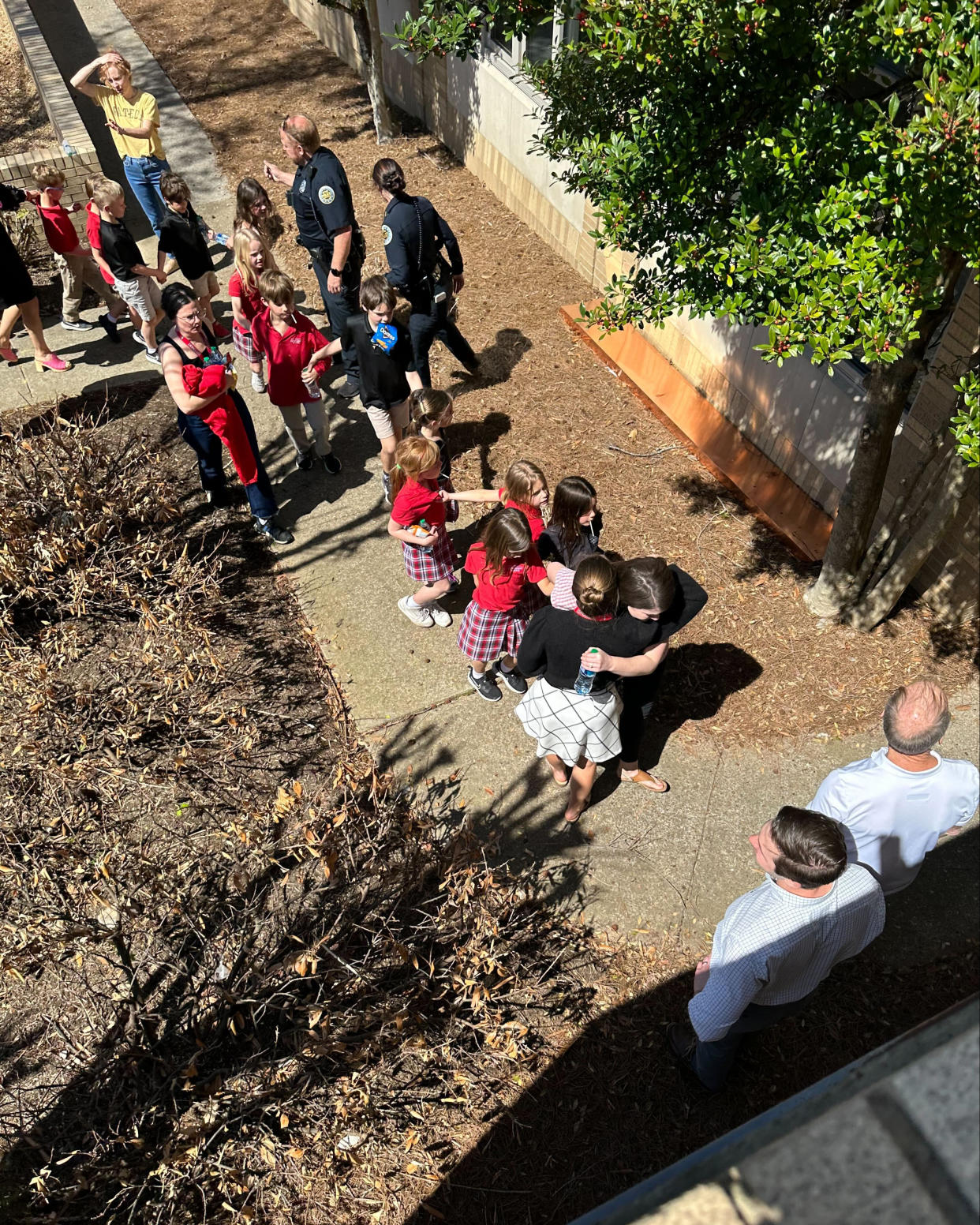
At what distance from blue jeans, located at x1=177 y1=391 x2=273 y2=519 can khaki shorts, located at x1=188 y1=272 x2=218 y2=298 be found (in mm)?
2449

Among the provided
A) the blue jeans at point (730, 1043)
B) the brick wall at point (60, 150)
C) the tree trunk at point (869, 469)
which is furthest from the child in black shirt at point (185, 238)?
the blue jeans at point (730, 1043)

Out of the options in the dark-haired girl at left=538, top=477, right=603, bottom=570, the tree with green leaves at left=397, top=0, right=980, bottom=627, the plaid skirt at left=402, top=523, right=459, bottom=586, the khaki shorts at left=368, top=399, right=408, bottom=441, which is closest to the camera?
the tree with green leaves at left=397, top=0, right=980, bottom=627

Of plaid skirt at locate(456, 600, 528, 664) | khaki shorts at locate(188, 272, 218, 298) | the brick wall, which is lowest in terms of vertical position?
plaid skirt at locate(456, 600, 528, 664)

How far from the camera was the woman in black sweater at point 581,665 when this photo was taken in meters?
3.81

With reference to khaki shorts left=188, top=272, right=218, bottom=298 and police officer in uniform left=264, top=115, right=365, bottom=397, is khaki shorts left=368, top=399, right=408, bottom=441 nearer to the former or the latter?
police officer in uniform left=264, top=115, right=365, bottom=397

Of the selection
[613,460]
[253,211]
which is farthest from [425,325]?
[613,460]

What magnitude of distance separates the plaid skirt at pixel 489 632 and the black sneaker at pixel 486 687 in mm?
271

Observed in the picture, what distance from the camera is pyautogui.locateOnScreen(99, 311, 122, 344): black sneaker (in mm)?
8016

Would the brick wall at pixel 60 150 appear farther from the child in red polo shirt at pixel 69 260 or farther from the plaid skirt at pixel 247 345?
the plaid skirt at pixel 247 345

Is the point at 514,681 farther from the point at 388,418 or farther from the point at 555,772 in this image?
the point at 388,418

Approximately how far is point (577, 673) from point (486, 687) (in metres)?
1.38

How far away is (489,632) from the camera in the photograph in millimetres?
4906

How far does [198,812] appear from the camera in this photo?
4.52 m

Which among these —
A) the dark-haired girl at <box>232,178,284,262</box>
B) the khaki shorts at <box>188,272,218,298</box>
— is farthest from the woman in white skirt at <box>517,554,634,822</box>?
the khaki shorts at <box>188,272,218,298</box>
